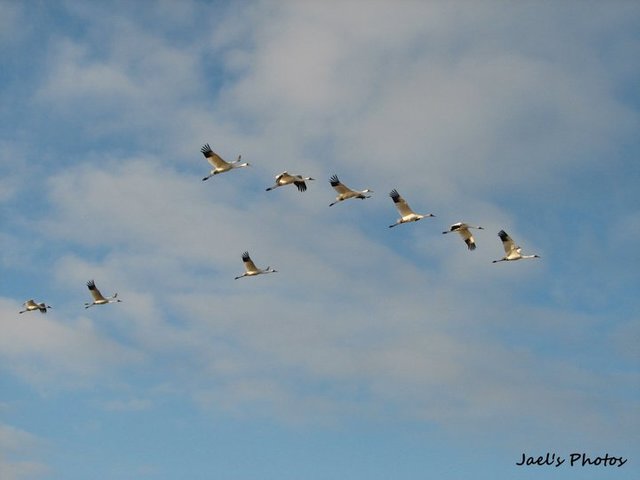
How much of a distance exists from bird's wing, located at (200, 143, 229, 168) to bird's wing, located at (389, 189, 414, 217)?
11.0 meters

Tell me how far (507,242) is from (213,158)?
2096cm

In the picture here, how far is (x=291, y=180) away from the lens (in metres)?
62.3

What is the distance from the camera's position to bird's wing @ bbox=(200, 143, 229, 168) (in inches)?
2375

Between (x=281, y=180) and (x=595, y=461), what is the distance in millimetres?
26569

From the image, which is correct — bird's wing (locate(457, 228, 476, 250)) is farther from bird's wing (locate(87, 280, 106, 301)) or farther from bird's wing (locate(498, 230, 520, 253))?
bird's wing (locate(87, 280, 106, 301))

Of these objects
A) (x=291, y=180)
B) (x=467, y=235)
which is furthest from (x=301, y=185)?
(x=467, y=235)

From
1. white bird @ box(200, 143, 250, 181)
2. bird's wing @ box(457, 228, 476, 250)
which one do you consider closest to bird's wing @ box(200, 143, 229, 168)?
white bird @ box(200, 143, 250, 181)

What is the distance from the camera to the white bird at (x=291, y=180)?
6188cm

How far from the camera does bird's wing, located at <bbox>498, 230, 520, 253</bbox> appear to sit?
64.6 metres

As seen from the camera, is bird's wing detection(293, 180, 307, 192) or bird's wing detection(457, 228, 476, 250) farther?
bird's wing detection(457, 228, 476, 250)

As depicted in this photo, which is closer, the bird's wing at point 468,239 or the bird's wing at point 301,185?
the bird's wing at point 301,185

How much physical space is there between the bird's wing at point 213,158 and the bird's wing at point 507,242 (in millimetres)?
19267

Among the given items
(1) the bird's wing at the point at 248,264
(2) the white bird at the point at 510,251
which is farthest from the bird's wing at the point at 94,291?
(2) the white bird at the point at 510,251

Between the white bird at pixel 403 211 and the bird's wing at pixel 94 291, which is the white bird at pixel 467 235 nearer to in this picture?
the white bird at pixel 403 211
